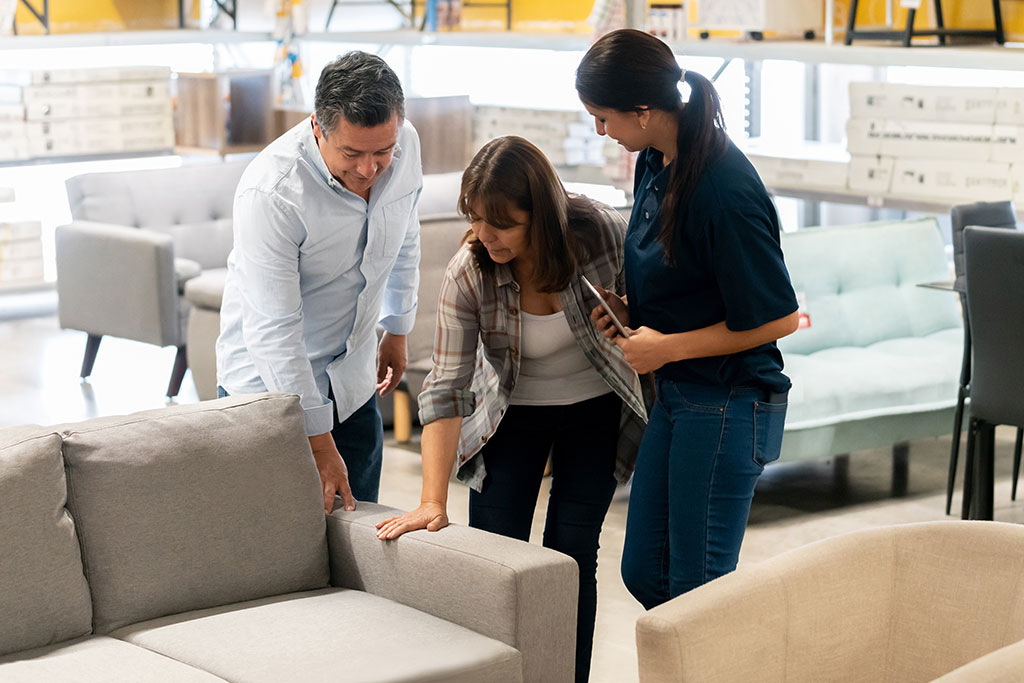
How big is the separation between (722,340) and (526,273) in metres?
0.43

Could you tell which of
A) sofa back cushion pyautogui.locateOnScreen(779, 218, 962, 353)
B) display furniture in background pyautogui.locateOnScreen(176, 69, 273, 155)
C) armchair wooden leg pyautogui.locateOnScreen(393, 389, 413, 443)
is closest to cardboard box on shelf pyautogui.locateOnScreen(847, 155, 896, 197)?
sofa back cushion pyautogui.locateOnScreen(779, 218, 962, 353)

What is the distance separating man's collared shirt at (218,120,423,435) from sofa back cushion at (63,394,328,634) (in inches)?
3.9

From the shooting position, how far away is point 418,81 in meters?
9.16

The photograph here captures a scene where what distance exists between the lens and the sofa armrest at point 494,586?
2.50m

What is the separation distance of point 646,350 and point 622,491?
243 cm

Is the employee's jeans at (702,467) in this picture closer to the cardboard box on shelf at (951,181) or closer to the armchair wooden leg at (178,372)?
the cardboard box on shelf at (951,181)

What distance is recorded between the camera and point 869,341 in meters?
5.00

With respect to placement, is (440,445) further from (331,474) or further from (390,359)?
(390,359)

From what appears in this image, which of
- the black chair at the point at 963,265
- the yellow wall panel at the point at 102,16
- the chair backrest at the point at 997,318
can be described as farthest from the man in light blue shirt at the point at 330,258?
the yellow wall panel at the point at 102,16

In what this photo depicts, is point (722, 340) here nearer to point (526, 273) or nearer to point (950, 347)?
point (526, 273)

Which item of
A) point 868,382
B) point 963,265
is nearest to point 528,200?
point 868,382

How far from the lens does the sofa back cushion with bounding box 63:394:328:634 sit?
2.61 meters

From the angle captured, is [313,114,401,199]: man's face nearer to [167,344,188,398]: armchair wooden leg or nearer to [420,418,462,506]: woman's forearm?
[420,418,462,506]: woman's forearm

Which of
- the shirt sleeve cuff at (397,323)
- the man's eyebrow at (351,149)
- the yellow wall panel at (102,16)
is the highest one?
the yellow wall panel at (102,16)
